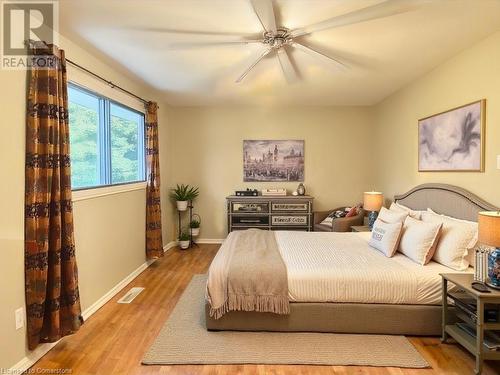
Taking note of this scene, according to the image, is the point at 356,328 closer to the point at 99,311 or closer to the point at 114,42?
the point at 99,311

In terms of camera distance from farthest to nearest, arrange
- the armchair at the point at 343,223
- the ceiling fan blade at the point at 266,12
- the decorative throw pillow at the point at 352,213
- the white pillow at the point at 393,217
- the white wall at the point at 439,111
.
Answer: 1. the decorative throw pillow at the point at 352,213
2. the armchair at the point at 343,223
3. the white pillow at the point at 393,217
4. the white wall at the point at 439,111
5. the ceiling fan blade at the point at 266,12

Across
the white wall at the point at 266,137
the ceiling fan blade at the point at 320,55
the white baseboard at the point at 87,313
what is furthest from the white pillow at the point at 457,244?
the white baseboard at the point at 87,313

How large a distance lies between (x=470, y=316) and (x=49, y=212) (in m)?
3.04

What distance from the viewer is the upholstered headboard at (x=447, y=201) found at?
103 inches

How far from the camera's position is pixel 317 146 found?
537 cm

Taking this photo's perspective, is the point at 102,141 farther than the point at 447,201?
Yes

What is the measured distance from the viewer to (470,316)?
2.07m

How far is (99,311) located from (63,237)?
1046 mm

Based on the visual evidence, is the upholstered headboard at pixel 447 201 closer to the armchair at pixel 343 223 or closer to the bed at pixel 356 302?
the bed at pixel 356 302

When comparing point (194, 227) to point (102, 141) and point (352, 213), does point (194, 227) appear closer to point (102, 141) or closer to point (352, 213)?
point (102, 141)

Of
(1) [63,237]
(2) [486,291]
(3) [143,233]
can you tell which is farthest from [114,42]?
(2) [486,291]

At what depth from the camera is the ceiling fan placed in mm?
1866

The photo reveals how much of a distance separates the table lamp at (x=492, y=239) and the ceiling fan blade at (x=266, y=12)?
6.41 feet

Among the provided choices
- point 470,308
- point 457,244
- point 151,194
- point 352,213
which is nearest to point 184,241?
point 151,194
